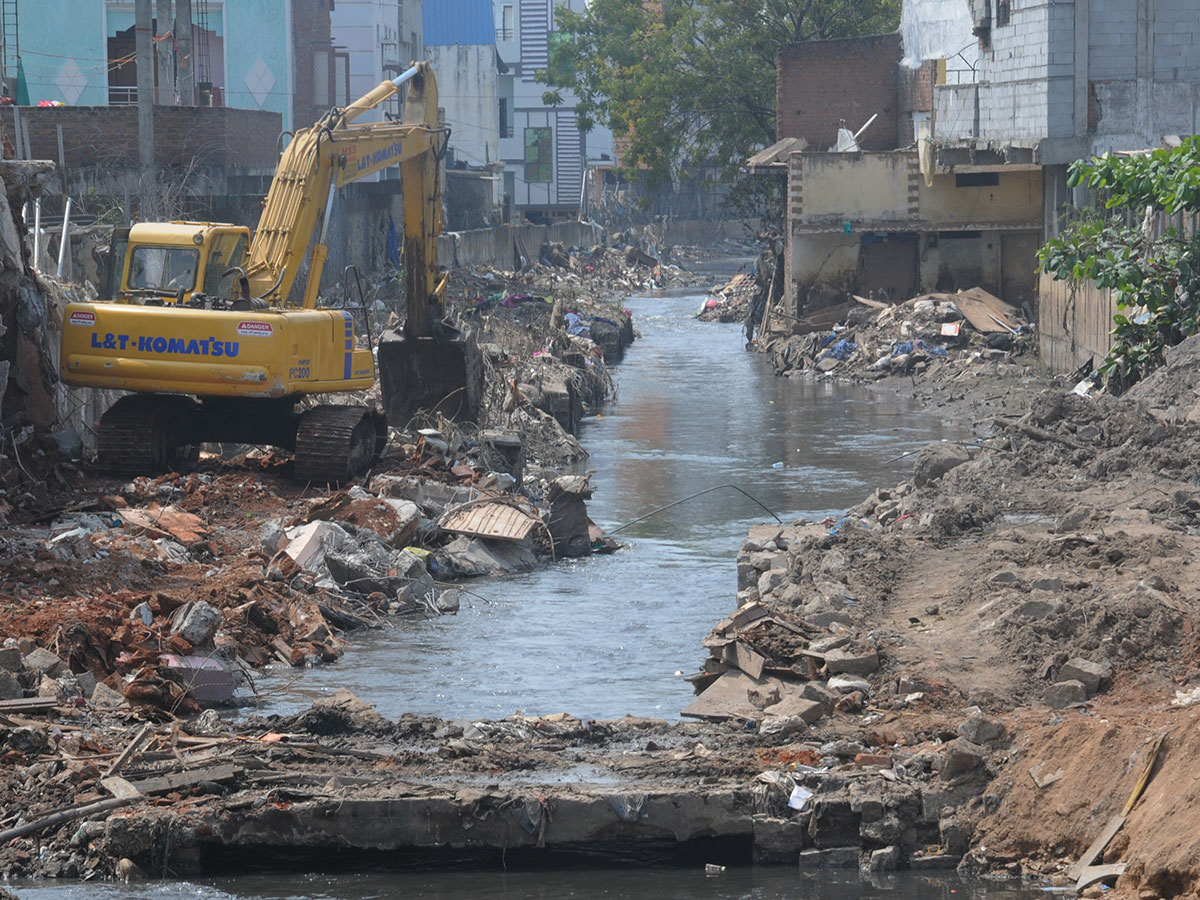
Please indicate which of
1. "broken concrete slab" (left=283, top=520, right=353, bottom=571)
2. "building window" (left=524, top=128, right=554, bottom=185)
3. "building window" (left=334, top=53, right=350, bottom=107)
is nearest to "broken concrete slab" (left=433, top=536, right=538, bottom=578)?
"broken concrete slab" (left=283, top=520, right=353, bottom=571)

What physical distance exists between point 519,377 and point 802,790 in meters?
15.5

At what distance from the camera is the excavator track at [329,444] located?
15.1 m

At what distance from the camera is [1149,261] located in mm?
19094

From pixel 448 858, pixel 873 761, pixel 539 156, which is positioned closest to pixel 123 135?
pixel 448 858

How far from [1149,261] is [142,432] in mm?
11578

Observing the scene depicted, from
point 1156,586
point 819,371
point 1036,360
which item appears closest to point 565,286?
point 819,371

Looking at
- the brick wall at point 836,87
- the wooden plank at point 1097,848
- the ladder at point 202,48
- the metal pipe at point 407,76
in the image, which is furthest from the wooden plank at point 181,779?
the brick wall at point 836,87

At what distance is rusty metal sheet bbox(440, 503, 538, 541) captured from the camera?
1437 centimetres

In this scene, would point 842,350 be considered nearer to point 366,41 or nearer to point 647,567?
point 647,567

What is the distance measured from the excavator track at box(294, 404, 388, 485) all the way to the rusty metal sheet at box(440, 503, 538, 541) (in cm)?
125

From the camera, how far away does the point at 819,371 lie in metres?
29.7

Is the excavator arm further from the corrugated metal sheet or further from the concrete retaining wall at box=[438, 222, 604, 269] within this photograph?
the corrugated metal sheet

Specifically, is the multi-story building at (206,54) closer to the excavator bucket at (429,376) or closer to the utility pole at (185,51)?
the utility pole at (185,51)

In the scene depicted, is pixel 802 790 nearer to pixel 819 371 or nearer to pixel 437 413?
pixel 437 413
